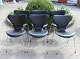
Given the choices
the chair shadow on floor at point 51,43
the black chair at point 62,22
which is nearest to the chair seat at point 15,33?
the chair shadow on floor at point 51,43

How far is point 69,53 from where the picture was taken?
507cm

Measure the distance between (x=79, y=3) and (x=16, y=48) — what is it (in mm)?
6812

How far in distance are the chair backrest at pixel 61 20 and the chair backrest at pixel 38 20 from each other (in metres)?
0.32

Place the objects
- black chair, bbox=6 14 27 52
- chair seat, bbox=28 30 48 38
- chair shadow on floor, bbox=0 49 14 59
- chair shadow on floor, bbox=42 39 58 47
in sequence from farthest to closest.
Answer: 1. chair shadow on floor, bbox=42 39 58 47
2. black chair, bbox=6 14 27 52
3. chair seat, bbox=28 30 48 38
4. chair shadow on floor, bbox=0 49 14 59

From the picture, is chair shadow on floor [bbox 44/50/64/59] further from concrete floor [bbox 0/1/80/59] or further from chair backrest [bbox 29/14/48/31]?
chair backrest [bbox 29/14/48/31]

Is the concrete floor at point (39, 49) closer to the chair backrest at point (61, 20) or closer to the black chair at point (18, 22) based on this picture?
the black chair at point (18, 22)

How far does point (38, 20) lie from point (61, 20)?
0.70 m

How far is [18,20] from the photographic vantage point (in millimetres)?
5395

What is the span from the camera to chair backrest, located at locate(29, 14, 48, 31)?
5366 mm

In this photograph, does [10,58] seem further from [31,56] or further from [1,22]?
[1,22]

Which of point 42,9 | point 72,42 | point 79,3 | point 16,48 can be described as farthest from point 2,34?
point 79,3

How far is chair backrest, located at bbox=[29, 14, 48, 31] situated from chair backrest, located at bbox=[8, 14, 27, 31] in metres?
0.24

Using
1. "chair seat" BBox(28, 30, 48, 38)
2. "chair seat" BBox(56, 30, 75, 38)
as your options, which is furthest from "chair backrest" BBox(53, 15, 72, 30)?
"chair seat" BBox(28, 30, 48, 38)

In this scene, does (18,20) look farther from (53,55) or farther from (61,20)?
(53,55)
